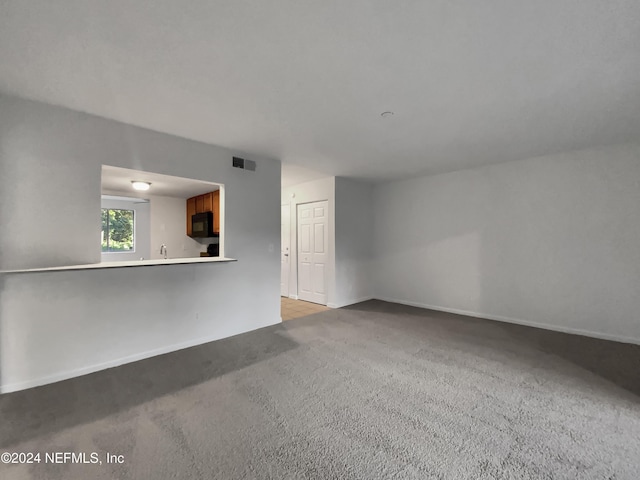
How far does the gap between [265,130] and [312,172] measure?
2.02 m

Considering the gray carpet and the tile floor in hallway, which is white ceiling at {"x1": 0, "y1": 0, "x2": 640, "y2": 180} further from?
the tile floor in hallway

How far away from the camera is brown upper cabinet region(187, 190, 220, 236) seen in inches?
197

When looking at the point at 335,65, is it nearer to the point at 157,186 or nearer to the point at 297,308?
the point at 157,186

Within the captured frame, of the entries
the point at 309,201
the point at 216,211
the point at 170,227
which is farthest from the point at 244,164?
the point at 170,227

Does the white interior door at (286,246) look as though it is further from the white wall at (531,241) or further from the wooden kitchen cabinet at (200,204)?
the white wall at (531,241)

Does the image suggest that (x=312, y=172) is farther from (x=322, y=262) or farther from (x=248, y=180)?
(x=322, y=262)

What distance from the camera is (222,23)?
5.37ft

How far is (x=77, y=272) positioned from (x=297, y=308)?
138 inches

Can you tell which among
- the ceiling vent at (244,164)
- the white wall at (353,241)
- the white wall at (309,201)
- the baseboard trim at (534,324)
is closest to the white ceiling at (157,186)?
the ceiling vent at (244,164)

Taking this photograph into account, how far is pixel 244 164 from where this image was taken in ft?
13.3

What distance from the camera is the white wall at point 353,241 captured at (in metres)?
5.58

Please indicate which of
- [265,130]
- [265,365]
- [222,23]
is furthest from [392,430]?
[265,130]

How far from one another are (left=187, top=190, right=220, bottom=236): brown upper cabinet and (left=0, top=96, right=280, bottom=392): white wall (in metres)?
1.34

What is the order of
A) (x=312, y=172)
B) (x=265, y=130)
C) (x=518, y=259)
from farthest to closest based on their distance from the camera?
(x=312, y=172)
(x=518, y=259)
(x=265, y=130)
